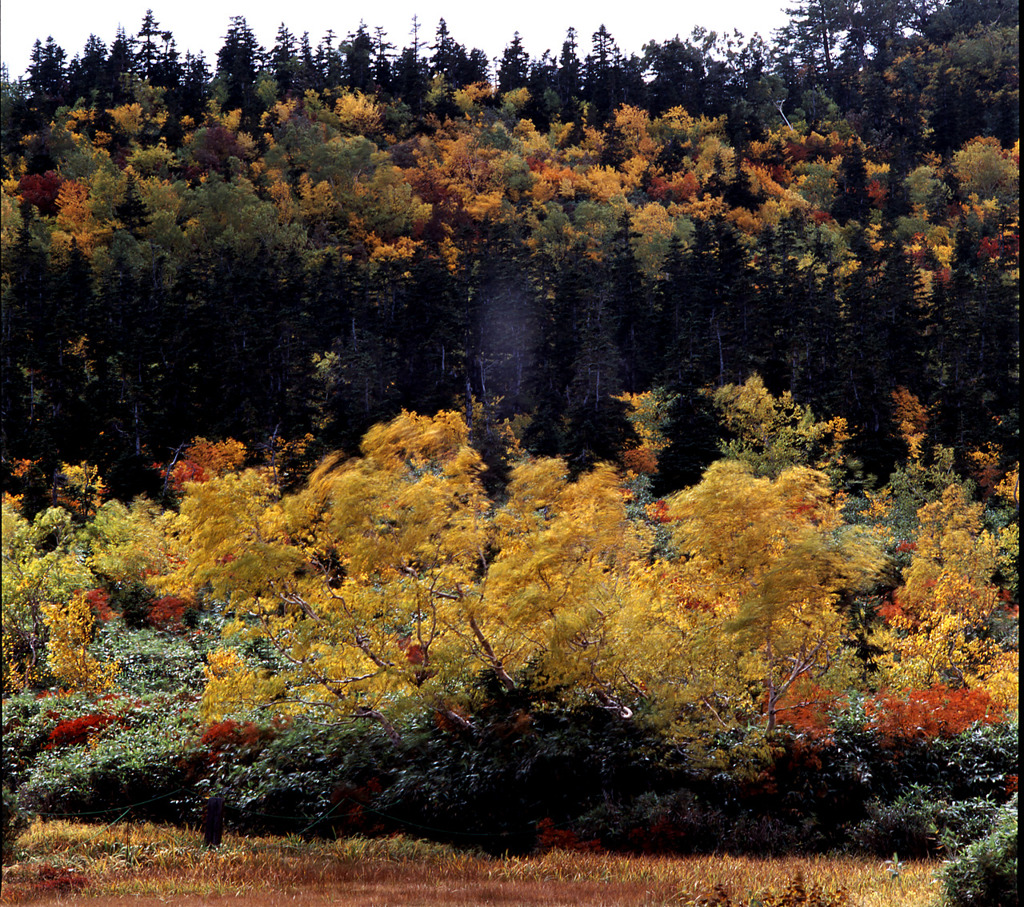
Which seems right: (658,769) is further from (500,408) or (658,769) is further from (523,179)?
(523,179)

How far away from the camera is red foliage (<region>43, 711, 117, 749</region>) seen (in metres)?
21.5

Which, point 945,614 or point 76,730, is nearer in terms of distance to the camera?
point 76,730

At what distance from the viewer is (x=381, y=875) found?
13516 mm

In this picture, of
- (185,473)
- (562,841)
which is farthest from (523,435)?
(562,841)

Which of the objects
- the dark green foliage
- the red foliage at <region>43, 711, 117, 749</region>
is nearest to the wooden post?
the dark green foliage

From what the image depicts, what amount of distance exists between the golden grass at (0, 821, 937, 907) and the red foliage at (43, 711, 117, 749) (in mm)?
5772

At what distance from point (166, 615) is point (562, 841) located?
21.9 metres

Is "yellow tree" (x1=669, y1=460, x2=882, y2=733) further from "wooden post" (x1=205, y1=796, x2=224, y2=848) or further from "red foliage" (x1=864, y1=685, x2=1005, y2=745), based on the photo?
"wooden post" (x1=205, y1=796, x2=224, y2=848)

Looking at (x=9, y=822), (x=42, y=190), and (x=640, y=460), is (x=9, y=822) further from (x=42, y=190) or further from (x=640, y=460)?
(x=42, y=190)

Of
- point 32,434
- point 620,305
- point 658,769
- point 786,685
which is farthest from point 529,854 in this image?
point 620,305

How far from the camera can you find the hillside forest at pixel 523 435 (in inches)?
624

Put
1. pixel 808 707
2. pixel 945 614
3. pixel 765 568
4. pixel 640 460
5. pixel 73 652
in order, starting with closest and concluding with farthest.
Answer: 1. pixel 765 568
2. pixel 808 707
3. pixel 945 614
4. pixel 73 652
5. pixel 640 460

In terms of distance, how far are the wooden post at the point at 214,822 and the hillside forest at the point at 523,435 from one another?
178 cm

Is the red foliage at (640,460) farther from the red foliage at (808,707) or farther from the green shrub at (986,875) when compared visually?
the green shrub at (986,875)
